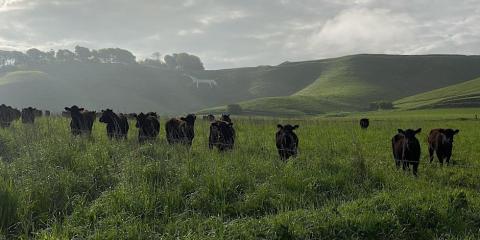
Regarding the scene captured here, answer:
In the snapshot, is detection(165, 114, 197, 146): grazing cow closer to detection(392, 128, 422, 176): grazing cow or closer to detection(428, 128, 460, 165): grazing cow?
detection(392, 128, 422, 176): grazing cow

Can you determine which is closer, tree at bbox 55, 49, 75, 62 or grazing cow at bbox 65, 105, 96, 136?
grazing cow at bbox 65, 105, 96, 136

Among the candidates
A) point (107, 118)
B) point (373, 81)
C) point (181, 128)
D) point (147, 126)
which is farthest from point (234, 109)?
point (181, 128)

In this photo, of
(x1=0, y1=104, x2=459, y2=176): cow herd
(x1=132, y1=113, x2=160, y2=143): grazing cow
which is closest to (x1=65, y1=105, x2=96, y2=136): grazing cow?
(x1=0, y1=104, x2=459, y2=176): cow herd

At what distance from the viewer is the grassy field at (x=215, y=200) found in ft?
22.6

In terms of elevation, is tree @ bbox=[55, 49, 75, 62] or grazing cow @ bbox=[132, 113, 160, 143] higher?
tree @ bbox=[55, 49, 75, 62]

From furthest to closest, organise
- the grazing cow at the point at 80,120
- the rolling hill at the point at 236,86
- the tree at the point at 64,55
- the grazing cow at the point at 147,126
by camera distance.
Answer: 1. the tree at the point at 64,55
2. the rolling hill at the point at 236,86
3. the grazing cow at the point at 80,120
4. the grazing cow at the point at 147,126

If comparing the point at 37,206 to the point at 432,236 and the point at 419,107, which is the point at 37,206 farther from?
the point at 419,107

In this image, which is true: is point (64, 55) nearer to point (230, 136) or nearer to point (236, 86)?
point (236, 86)

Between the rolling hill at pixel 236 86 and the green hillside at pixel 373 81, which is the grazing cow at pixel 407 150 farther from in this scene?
the green hillside at pixel 373 81

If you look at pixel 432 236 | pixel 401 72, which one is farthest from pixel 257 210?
pixel 401 72

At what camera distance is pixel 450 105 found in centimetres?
8825

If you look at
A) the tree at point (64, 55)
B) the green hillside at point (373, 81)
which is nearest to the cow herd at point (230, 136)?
the green hillside at point (373, 81)

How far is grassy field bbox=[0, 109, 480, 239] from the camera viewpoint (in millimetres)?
6891

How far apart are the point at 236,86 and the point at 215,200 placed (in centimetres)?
18172
